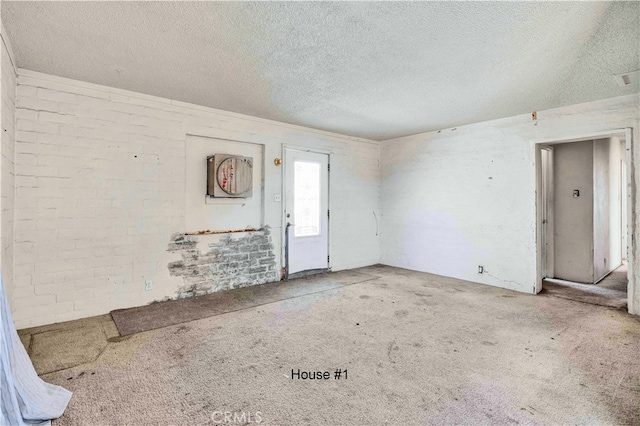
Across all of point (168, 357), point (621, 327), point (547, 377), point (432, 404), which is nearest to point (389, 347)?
point (432, 404)

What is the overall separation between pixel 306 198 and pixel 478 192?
284cm

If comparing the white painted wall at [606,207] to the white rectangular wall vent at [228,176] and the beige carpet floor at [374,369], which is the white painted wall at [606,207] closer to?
the beige carpet floor at [374,369]

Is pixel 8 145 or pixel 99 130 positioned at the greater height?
pixel 99 130

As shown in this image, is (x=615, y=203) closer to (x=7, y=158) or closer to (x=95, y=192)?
(x=95, y=192)

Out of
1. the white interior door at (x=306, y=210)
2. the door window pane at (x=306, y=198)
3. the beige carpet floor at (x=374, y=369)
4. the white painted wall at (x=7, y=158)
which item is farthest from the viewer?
the door window pane at (x=306, y=198)

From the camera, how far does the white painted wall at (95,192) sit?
3041 millimetres

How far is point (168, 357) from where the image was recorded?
2.48 meters

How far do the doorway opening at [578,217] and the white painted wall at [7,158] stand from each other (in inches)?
242

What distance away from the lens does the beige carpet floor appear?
6.03 feet

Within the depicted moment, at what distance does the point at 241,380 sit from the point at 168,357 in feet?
2.45

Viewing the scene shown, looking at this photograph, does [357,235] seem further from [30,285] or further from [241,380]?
[30,285]

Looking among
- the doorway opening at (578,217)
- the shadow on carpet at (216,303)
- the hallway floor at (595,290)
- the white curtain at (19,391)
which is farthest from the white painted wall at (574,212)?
the white curtain at (19,391)

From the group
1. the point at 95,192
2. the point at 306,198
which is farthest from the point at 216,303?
the point at 306,198

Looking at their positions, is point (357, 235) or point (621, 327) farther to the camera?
point (357, 235)
